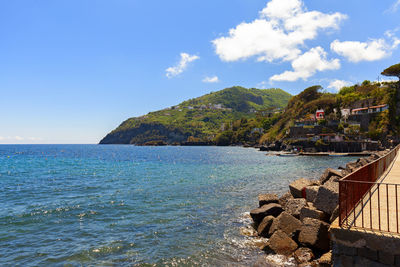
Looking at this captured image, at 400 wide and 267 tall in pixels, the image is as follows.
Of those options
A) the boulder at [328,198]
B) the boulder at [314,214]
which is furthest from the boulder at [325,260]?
the boulder at [328,198]

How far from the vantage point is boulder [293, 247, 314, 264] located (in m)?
9.62

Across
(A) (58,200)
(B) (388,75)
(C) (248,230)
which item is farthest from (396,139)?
(A) (58,200)

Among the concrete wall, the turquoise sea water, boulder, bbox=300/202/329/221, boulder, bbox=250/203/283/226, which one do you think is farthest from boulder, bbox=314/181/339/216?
the concrete wall

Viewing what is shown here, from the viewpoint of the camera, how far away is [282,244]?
10617 mm

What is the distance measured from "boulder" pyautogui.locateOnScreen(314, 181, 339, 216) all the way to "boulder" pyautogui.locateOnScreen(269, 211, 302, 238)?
4.01 ft

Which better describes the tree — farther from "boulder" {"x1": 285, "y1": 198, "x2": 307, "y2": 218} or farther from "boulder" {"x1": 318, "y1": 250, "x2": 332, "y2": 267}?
"boulder" {"x1": 318, "y1": 250, "x2": 332, "y2": 267}

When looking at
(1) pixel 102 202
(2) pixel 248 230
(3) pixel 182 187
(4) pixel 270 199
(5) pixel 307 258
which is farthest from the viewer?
(3) pixel 182 187

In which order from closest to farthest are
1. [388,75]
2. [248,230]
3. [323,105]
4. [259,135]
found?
[248,230] < [388,75] < [323,105] < [259,135]

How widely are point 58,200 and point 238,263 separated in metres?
18.3

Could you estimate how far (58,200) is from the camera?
2162cm

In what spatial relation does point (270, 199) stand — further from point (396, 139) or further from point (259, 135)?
point (259, 135)

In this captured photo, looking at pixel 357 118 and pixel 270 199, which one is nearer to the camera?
pixel 270 199

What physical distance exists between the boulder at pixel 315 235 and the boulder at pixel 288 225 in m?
0.60

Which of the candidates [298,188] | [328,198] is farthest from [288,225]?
[298,188]
